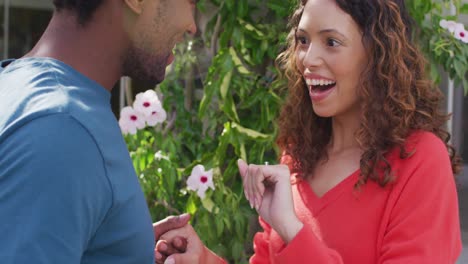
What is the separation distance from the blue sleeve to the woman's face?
3.16 feet

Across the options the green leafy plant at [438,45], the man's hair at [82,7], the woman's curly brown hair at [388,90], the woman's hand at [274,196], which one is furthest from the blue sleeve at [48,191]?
the green leafy plant at [438,45]

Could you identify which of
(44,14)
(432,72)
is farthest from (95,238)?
(44,14)

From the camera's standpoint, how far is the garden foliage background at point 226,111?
2.94 metres

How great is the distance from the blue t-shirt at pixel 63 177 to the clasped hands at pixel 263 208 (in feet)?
2.06

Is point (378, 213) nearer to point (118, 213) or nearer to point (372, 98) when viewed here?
point (372, 98)

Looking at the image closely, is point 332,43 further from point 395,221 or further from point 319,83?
point 395,221

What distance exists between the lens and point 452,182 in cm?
177

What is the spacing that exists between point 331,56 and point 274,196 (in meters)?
0.39

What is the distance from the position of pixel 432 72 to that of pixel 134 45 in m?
2.04

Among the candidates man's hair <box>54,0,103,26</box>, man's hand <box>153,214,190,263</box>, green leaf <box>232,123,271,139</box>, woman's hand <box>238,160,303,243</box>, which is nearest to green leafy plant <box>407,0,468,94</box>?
green leaf <box>232,123,271,139</box>

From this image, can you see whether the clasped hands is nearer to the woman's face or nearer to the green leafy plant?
the woman's face

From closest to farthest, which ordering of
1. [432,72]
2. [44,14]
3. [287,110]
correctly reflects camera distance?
1. [287,110]
2. [432,72]
3. [44,14]

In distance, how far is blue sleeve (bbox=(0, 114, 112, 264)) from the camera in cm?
98

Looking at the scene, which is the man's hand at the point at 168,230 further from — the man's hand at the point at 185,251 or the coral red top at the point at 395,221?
the coral red top at the point at 395,221
